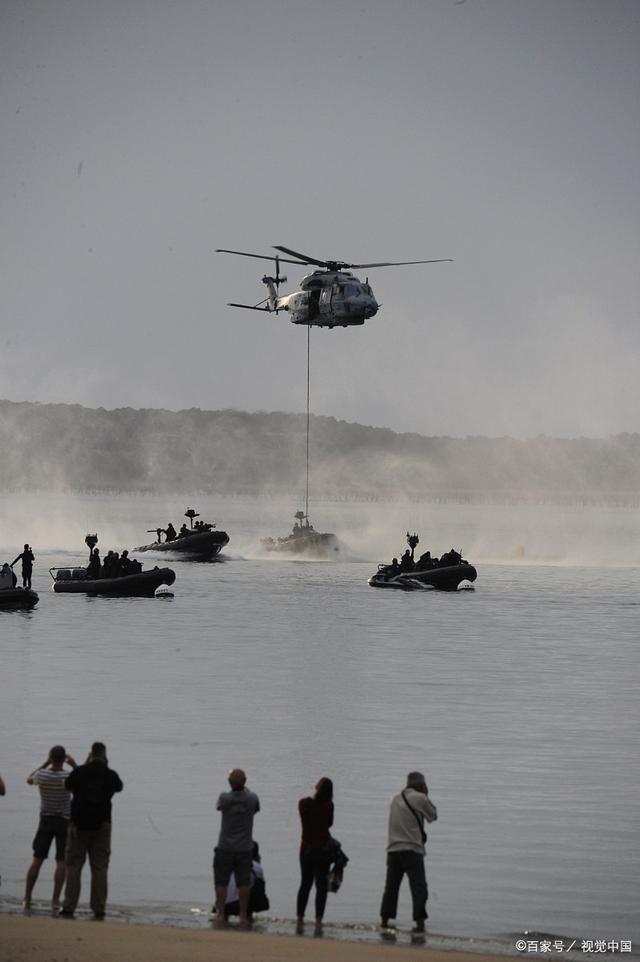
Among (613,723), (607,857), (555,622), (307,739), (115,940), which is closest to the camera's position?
(115,940)

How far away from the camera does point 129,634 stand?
5556cm

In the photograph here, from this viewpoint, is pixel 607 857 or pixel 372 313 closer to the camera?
pixel 607 857

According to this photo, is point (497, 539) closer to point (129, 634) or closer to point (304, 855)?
point (129, 634)

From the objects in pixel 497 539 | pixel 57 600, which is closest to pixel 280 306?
pixel 57 600

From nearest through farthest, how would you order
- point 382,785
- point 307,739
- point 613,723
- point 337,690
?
point 382,785 → point 307,739 → point 613,723 → point 337,690

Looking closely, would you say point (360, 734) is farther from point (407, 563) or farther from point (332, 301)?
point (407, 563)

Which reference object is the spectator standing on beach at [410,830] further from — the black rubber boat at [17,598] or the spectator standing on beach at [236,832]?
Answer: the black rubber boat at [17,598]

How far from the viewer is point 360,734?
3183cm

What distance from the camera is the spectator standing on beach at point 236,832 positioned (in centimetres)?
1447

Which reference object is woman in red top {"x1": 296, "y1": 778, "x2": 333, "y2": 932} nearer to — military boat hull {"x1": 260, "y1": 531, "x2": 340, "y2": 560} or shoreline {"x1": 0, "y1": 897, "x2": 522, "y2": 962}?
shoreline {"x1": 0, "y1": 897, "x2": 522, "y2": 962}

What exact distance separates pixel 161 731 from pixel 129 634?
24414 mm

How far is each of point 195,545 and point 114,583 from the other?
97.9 ft

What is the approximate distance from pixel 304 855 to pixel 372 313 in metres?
53.9

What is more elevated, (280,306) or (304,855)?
(280,306)
